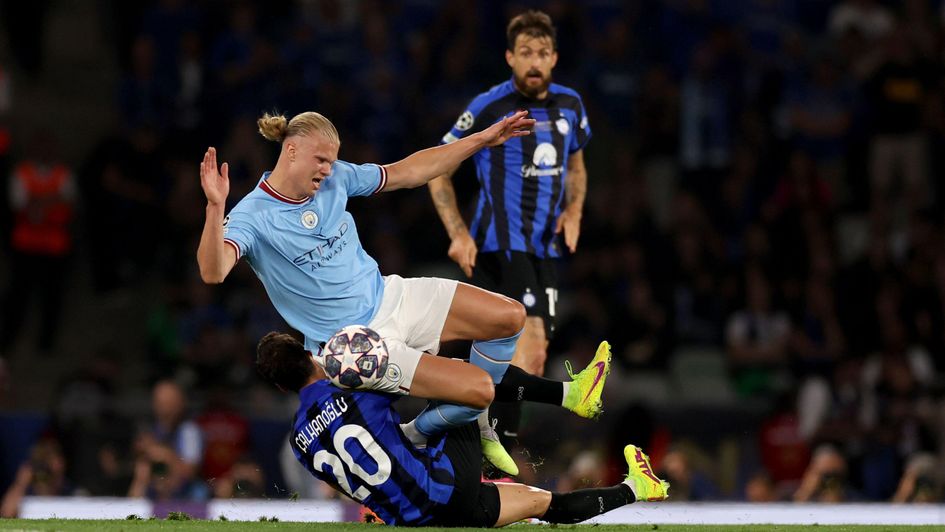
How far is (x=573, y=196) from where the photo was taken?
29.7 ft

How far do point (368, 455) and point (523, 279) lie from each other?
7.14ft

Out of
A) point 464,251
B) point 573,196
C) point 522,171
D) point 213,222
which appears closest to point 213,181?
point 213,222

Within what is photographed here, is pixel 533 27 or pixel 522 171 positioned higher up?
pixel 533 27

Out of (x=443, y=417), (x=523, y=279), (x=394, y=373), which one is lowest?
(x=443, y=417)

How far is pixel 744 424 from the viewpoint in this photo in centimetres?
1227

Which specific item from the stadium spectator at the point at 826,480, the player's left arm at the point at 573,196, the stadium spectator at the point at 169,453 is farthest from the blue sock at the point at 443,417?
the stadium spectator at the point at 826,480

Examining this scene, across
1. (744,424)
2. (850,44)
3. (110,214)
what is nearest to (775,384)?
(744,424)

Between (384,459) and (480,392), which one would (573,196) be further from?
(384,459)

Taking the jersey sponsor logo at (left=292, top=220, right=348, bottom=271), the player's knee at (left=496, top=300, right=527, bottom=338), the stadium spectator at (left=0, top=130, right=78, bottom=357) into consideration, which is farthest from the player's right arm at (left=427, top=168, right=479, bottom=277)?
the stadium spectator at (left=0, top=130, right=78, bottom=357)

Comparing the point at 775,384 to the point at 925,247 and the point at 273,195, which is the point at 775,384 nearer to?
the point at 925,247

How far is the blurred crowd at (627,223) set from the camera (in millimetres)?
11641

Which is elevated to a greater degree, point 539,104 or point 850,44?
point 850,44

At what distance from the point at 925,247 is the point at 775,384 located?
2275 millimetres

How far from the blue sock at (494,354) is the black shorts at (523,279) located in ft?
3.08
